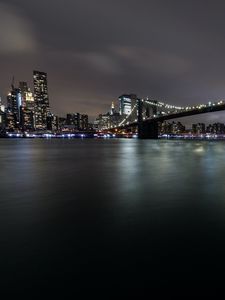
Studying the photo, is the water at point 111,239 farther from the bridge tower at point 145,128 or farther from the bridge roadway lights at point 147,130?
the bridge roadway lights at point 147,130

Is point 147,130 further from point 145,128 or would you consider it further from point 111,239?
point 111,239

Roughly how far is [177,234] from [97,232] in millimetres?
1889

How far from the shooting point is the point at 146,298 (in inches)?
193

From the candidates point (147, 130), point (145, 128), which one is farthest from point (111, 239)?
point (147, 130)

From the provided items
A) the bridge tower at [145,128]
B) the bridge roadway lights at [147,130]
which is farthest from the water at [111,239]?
the bridge roadway lights at [147,130]

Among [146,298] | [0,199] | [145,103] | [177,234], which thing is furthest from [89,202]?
[145,103]

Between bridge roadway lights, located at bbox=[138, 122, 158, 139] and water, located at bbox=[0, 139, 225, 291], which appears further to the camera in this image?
bridge roadway lights, located at bbox=[138, 122, 158, 139]

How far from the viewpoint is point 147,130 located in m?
128

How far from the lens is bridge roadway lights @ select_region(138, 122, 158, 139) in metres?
125

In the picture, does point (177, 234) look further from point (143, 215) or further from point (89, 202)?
point (89, 202)

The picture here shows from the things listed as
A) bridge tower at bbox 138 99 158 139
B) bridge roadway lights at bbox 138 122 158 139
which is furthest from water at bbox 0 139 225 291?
bridge roadway lights at bbox 138 122 158 139

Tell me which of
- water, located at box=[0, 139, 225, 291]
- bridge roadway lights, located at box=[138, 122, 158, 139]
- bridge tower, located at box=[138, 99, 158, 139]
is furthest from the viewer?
bridge roadway lights, located at box=[138, 122, 158, 139]

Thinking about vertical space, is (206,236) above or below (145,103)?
below

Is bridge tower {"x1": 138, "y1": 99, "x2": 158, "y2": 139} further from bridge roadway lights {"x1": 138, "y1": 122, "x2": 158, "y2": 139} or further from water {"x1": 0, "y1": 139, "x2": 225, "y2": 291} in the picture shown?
water {"x1": 0, "y1": 139, "x2": 225, "y2": 291}
